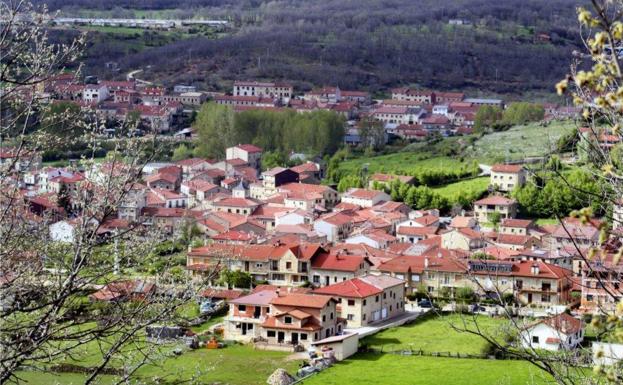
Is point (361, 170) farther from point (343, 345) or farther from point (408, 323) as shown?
point (343, 345)

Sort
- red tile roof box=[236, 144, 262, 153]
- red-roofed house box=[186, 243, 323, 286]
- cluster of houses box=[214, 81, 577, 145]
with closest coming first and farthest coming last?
red-roofed house box=[186, 243, 323, 286]
red tile roof box=[236, 144, 262, 153]
cluster of houses box=[214, 81, 577, 145]

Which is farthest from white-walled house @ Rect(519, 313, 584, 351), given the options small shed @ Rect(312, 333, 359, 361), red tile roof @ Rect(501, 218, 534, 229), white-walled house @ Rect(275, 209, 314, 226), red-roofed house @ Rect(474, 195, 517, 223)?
white-walled house @ Rect(275, 209, 314, 226)

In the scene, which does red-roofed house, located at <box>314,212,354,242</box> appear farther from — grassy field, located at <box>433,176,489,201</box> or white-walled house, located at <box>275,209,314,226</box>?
grassy field, located at <box>433,176,489,201</box>

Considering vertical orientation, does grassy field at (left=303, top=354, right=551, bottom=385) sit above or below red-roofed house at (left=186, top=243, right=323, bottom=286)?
above

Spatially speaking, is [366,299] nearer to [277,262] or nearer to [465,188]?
[277,262]

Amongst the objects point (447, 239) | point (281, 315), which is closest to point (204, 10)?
point (447, 239)

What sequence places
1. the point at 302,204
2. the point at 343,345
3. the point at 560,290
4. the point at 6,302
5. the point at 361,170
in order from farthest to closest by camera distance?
the point at 361,170, the point at 302,204, the point at 560,290, the point at 343,345, the point at 6,302

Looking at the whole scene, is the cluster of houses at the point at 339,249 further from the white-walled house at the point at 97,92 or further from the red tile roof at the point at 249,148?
the white-walled house at the point at 97,92
